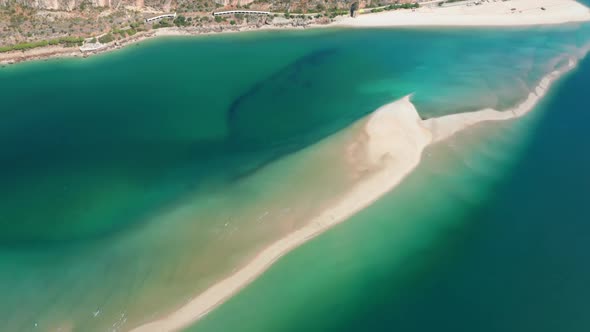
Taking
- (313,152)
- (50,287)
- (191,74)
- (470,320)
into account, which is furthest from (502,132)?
(50,287)

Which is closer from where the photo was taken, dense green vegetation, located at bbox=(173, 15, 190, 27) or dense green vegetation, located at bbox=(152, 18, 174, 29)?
dense green vegetation, located at bbox=(152, 18, 174, 29)

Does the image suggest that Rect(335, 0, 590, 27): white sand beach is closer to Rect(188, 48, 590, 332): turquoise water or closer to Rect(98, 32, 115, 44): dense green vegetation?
Rect(98, 32, 115, 44): dense green vegetation

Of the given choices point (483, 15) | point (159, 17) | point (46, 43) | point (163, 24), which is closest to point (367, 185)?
point (163, 24)

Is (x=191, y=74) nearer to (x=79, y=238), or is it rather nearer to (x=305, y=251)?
(x=79, y=238)

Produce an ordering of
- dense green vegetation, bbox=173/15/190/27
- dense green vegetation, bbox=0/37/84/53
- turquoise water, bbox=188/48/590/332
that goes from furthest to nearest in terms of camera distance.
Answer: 1. dense green vegetation, bbox=173/15/190/27
2. dense green vegetation, bbox=0/37/84/53
3. turquoise water, bbox=188/48/590/332

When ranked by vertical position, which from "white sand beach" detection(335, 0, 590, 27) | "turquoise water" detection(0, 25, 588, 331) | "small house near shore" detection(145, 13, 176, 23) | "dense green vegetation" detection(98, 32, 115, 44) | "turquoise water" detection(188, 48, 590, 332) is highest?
"small house near shore" detection(145, 13, 176, 23)

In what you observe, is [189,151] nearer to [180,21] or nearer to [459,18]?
[180,21]

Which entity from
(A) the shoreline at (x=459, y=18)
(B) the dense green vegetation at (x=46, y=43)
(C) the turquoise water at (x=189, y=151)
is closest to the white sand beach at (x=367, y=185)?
(C) the turquoise water at (x=189, y=151)

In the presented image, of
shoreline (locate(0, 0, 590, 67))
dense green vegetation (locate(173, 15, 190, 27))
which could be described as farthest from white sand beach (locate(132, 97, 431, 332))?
dense green vegetation (locate(173, 15, 190, 27))
